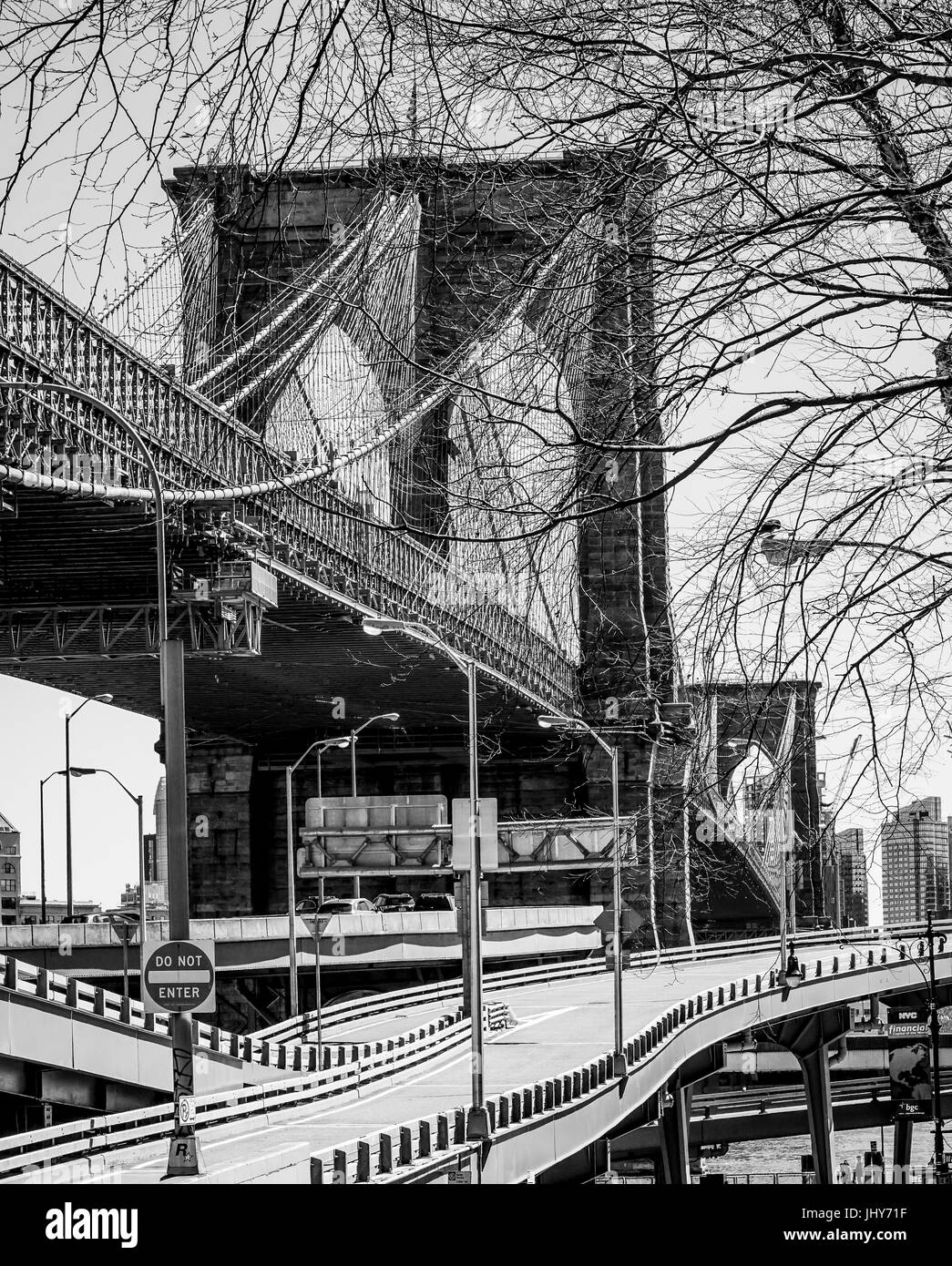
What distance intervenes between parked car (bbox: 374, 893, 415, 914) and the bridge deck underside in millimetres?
8570

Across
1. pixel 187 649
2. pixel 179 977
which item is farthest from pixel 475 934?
pixel 187 649

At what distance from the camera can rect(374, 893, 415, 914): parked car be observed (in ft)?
296

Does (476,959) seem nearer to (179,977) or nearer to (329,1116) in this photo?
(329,1116)

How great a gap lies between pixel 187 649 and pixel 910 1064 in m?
27.6

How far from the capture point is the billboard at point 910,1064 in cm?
5772

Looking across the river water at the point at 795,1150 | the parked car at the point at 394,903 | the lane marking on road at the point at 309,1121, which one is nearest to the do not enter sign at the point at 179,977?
the lane marking on road at the point at 309,1121

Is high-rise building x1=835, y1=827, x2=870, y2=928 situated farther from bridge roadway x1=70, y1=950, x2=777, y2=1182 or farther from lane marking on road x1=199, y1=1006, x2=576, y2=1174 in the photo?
lane marking on road x1=199, y1=1006, x2=576, y2=1174

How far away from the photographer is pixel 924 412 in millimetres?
9344

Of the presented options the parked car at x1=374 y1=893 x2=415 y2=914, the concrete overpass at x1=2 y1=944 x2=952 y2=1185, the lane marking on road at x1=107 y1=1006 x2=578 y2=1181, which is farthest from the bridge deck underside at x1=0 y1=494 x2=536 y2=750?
the parked car at x1=374 y1=893 x2=415 y2=914

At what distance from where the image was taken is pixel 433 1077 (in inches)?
1532

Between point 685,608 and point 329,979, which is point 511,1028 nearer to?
point 329,979

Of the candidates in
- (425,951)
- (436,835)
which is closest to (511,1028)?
(436,835)

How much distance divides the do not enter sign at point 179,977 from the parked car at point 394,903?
216ft
